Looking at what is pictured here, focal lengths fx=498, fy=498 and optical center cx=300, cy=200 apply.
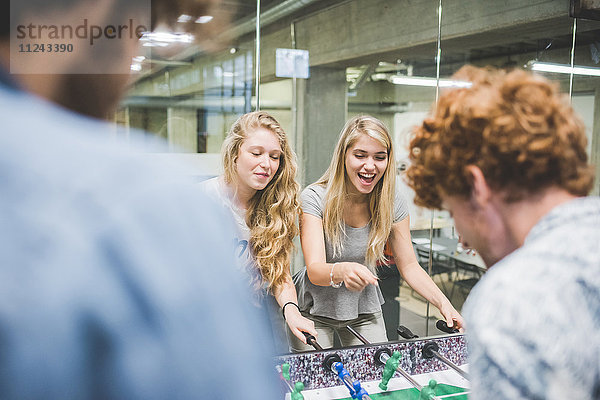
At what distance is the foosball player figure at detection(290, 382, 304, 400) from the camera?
5.50 ft

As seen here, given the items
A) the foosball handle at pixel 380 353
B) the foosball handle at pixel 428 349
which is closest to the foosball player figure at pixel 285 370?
the foosball handle at pixel 380 353

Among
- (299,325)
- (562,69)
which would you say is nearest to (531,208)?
(299,325)

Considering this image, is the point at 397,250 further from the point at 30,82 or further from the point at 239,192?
the point at 30,82

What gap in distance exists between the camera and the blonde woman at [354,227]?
258 cm

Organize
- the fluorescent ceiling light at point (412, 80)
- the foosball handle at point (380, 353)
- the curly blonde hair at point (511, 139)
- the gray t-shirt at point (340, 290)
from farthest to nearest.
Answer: the fluorescent ceiling light at point (412, 80) < the gray t-shirt at point (340, 290) < the foosball handle at point (380, 353) < the curly blonde hair at point (511, 139)

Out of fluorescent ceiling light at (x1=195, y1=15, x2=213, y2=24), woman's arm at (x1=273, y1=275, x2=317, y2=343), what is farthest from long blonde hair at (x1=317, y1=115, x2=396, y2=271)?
fluorescent ceiling light at (x1=195, y1=15, x2=213, y2=24)

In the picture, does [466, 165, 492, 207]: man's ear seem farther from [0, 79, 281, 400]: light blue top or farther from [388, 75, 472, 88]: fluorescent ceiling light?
[388, 75, 472, 88]: fluorescent ceiling light

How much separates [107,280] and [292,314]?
191 centimetres

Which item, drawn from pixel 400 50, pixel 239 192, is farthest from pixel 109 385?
pixel 400 50

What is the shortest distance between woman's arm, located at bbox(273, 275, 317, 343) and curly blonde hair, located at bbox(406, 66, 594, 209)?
1.19 metres

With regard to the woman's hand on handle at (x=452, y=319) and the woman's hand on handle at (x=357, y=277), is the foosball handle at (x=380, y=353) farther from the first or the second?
the woman's hand on handle at (x=452, y=319)

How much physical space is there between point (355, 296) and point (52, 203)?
233 cm

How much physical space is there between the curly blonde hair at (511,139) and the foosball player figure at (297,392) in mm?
942

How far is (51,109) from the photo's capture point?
1.43 ft
